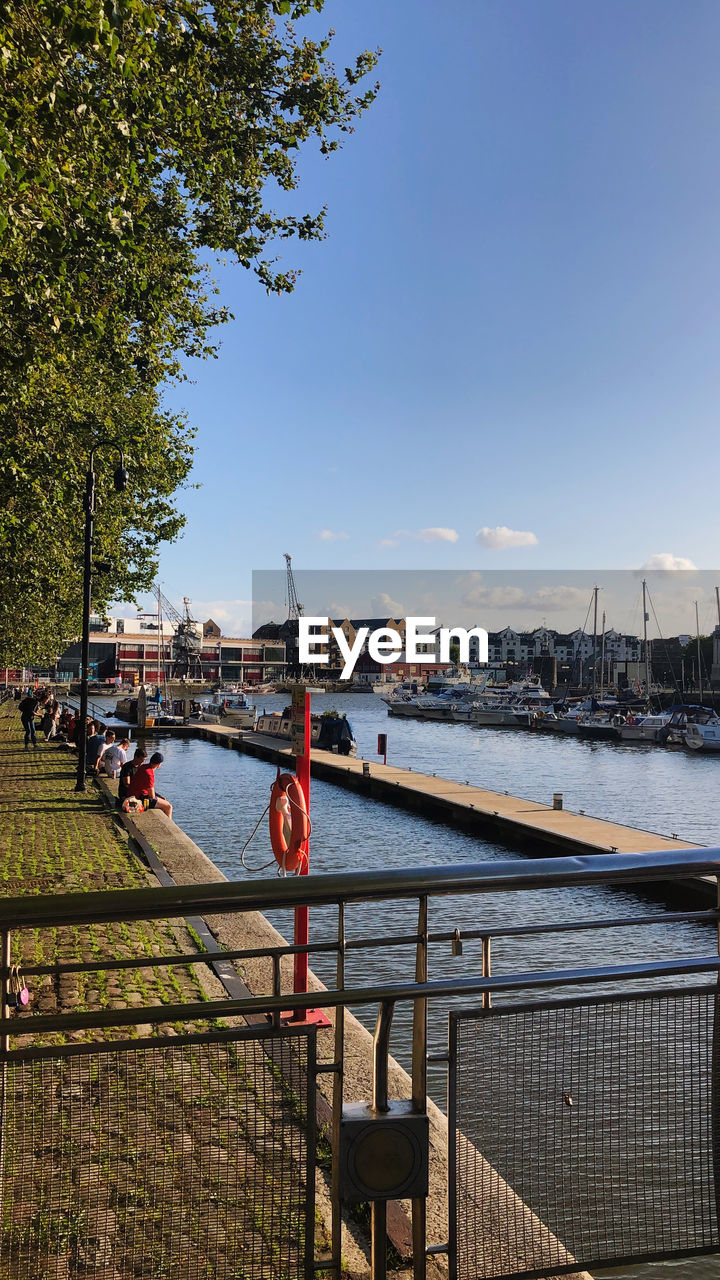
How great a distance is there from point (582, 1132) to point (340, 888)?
1.24m

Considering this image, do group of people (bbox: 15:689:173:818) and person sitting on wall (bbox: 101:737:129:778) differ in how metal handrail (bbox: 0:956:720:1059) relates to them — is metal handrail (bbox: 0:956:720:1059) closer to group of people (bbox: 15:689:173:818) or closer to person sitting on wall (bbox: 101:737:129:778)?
group of people (bbox: 15:689:173:818)

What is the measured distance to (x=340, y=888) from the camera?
8.68ft

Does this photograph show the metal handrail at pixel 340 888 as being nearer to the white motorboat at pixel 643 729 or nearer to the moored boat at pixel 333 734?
the moored boat at pixel 333 734

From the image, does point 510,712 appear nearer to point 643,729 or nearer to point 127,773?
Answer: point 643,729

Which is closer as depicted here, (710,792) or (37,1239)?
(37,1239)

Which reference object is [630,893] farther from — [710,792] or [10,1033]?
[710,792]

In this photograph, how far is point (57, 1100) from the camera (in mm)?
2572

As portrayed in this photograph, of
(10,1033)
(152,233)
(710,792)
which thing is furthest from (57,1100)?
(710,792)

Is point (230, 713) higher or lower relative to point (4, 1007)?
lower

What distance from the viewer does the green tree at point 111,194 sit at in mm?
7328

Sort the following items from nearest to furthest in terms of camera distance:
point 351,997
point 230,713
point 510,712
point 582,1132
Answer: point 351,997 → point 582,1132 → point 230,713 → point 510,712

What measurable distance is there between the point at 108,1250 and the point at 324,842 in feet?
74.0

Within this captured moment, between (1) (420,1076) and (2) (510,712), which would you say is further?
(2) (510,712)

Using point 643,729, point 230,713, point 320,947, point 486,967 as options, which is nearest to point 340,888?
point 320,947
